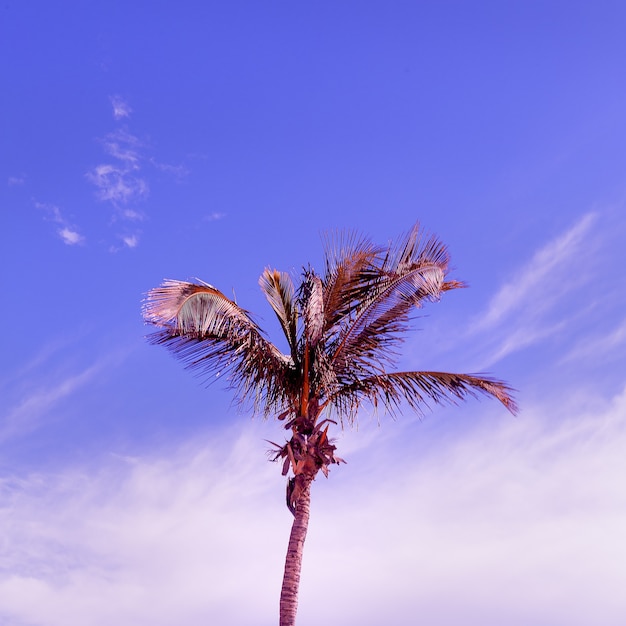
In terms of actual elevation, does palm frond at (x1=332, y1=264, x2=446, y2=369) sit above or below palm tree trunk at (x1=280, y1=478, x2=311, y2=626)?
above

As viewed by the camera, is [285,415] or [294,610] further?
[285,415]

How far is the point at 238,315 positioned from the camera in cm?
1736

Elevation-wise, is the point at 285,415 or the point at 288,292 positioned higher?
the point at 288,292

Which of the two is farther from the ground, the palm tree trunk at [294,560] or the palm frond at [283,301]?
the palm frond at [283,301]

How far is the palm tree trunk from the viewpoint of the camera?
16375 mm

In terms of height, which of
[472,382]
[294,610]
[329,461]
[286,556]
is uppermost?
[472,382]

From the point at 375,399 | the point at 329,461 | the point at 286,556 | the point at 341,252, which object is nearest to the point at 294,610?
the point at 286,556

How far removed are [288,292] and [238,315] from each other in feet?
4.65

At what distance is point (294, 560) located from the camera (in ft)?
55.6

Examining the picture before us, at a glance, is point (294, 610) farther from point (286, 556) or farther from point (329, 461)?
point (329, 461)

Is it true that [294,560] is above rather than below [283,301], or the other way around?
below

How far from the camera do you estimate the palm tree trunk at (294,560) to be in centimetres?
1638

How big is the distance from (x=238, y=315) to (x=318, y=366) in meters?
1.96

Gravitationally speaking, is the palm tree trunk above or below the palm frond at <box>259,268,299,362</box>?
below
